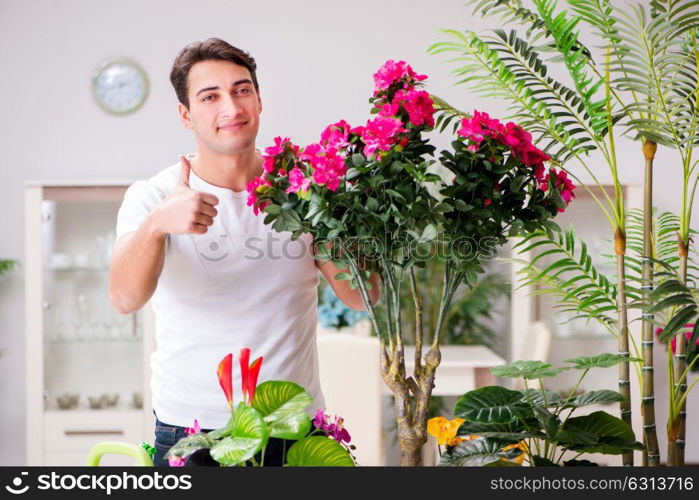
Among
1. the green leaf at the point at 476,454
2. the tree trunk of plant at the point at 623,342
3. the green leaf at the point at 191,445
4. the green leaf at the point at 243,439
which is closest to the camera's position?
the green leaf at the point at 243,439

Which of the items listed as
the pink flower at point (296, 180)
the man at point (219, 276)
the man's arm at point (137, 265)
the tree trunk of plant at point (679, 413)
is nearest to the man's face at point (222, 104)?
the man at point (219, 276)

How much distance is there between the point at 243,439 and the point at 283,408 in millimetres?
95

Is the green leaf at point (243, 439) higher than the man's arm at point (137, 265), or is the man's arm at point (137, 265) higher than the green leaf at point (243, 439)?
the man's arm at point (137, 265)

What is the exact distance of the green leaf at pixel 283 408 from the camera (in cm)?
112

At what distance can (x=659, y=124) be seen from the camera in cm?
169

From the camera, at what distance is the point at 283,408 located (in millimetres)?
1172

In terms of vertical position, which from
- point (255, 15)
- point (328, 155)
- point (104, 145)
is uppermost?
point (255, 15)

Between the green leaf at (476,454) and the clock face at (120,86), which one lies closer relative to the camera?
the green leaf at (476,454)

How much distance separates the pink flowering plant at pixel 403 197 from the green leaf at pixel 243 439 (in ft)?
1.10

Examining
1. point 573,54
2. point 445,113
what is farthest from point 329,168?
point 573,54

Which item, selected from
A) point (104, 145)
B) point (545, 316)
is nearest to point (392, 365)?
point (545, 316)

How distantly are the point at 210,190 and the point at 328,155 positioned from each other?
554 mm

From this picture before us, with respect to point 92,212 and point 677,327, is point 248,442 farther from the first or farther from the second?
point 92,212

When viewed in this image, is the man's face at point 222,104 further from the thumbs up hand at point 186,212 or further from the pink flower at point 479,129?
the pink flower at point 479,129
